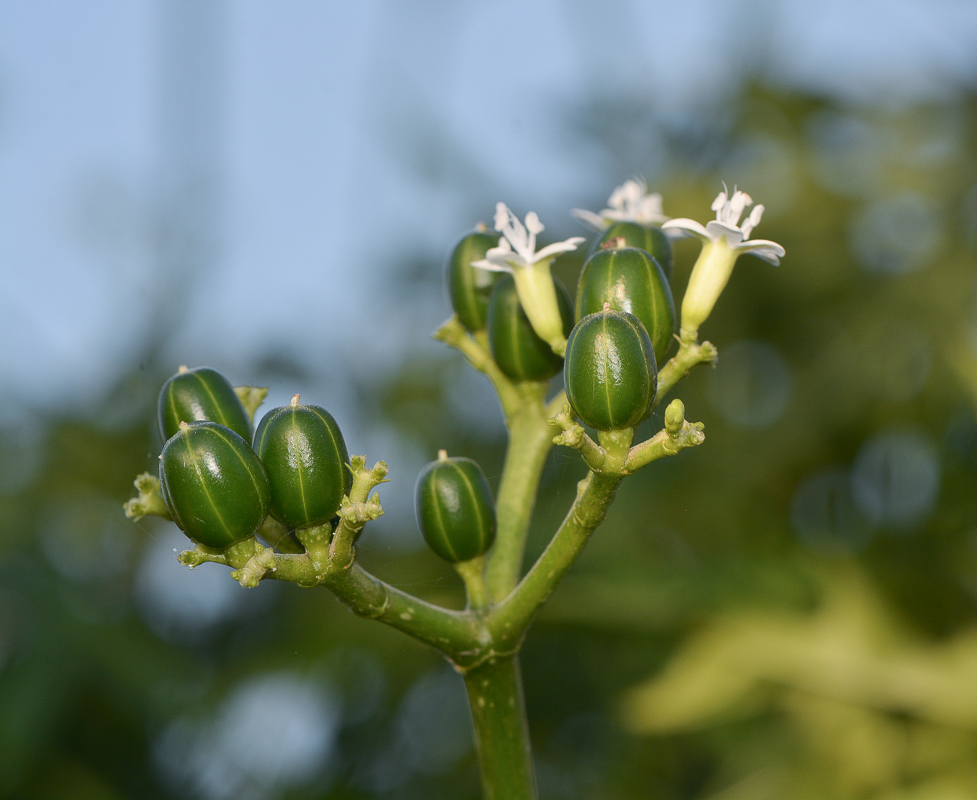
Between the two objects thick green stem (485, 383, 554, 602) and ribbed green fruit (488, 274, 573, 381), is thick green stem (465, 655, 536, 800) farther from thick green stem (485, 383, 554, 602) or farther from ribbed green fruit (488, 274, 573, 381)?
ribbed green fruit (488, 274, 573, 381)

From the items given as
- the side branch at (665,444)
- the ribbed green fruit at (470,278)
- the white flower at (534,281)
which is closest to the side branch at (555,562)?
the side branch at (665,444)

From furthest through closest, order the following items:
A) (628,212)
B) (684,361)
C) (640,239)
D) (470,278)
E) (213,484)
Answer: (628,212), (470,278), (640,239), (684,361), (213,484)

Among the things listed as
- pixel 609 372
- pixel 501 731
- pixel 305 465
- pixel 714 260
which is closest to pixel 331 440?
pixel 305 465

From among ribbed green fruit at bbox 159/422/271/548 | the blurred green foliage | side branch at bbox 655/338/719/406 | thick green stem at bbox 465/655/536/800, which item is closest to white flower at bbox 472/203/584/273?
side branch at bbox 655/338/719/406

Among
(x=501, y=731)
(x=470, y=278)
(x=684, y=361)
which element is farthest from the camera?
(x=470, y=278)

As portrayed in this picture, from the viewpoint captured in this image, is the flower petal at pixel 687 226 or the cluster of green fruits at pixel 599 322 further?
the flower petal at pixel 687 226

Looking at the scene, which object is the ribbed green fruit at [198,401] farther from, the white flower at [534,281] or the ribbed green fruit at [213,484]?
the white flower at [534,281]

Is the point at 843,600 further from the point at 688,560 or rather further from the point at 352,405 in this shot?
the point at 352,405

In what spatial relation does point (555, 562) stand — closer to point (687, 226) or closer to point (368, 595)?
point (368, 595)
